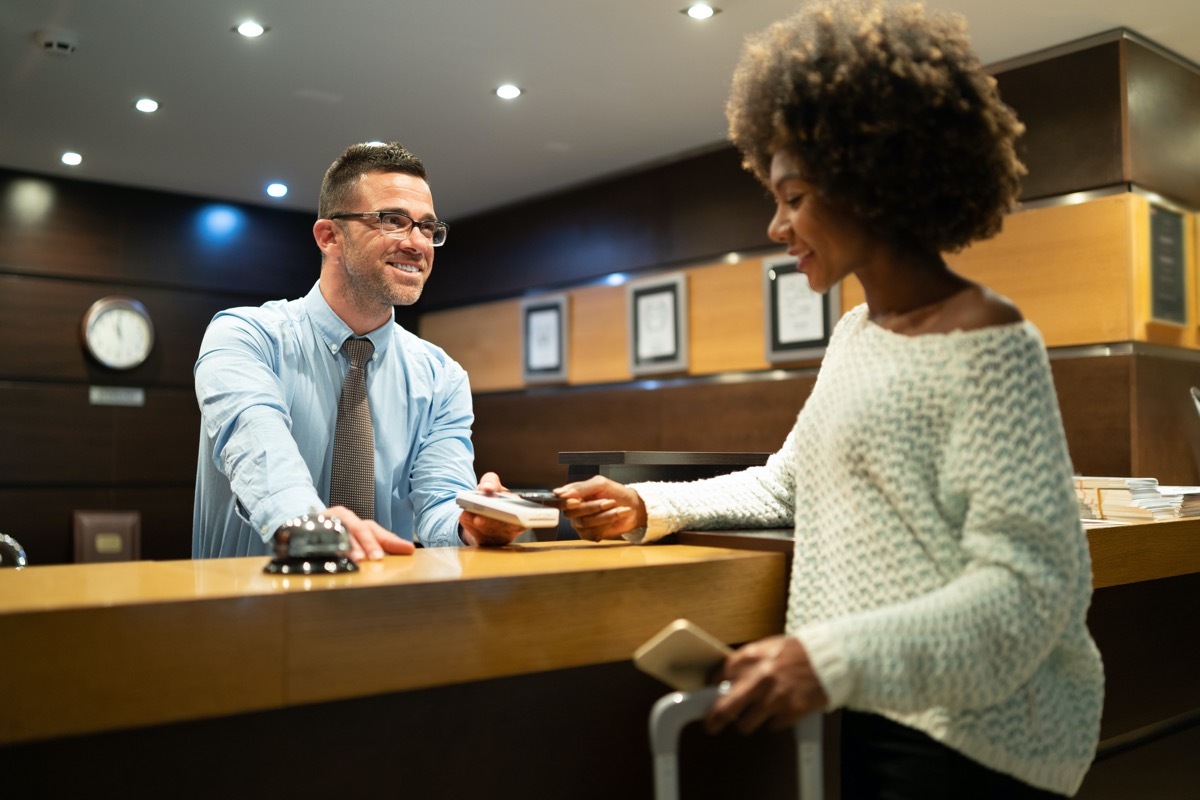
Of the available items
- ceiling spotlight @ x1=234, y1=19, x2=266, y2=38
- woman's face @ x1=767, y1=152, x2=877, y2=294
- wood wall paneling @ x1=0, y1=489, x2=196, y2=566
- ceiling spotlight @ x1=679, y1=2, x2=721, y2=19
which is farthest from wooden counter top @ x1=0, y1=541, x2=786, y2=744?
wood wall paneling @ x1=0, y1=489, x2=196, y2=566

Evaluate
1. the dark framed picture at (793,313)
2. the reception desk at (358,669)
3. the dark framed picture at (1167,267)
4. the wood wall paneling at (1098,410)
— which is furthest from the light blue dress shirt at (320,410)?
the dark framed picture at (1167,267)

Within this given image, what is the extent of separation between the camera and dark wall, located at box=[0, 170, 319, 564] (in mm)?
6242

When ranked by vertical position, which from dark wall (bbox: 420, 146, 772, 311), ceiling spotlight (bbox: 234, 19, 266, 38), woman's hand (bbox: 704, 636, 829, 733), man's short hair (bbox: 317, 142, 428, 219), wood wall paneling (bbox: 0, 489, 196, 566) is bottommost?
wood wall paneling (bbox: 0, 489, 196, 566)

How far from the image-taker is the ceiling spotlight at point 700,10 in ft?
12.4

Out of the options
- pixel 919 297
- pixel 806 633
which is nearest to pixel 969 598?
pixel 806 633

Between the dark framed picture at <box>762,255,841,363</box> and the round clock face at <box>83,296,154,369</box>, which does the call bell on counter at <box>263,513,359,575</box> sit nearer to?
the dark framed picture at <box>762,255,841,363</box>

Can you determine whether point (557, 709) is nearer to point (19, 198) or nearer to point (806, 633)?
point (806, 633)

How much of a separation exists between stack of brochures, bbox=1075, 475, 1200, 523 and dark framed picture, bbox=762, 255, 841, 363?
2301 millimetres

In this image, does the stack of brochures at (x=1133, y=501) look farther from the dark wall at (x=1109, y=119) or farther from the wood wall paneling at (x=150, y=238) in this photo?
the wood wall paneling at (x=150, y=238)

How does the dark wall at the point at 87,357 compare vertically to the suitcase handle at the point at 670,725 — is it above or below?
above

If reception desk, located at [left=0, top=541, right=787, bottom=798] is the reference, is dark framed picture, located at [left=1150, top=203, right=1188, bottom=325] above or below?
above

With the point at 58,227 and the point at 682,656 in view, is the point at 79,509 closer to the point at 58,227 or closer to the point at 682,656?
the point at 58,227

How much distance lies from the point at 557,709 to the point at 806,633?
551 mm

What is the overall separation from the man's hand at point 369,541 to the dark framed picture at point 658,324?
162 inches
